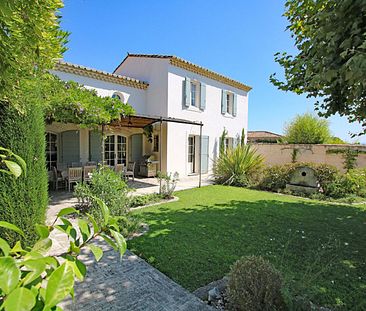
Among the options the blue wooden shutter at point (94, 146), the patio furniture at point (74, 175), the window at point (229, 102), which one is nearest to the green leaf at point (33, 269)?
the patio furniture at point (74, 175)

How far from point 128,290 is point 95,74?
10034mm

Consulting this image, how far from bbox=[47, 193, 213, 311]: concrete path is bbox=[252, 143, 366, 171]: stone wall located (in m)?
11.7

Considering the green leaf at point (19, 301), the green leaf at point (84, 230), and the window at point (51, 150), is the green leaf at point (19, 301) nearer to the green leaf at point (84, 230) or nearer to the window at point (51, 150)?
the green leaf at point (84, 230)

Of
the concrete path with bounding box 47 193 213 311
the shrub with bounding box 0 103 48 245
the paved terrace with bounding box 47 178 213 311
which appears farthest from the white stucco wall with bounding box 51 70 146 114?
the concrete path with bounding box 47 193 213 311

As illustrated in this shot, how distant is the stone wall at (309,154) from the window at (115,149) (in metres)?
8.44

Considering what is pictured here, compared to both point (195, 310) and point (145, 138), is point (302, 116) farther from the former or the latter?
point (195, 310)

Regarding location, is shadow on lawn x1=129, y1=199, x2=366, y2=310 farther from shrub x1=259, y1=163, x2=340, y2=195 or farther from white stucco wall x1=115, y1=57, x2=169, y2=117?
white stucco wall x1=115, y1=57, x2=169, y2=117

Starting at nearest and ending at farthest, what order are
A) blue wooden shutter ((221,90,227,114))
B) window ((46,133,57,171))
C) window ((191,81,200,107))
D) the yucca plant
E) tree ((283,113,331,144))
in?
1. window ((46,133,57,171))
2. the yucca plant
3. window ((191,81,200,107))
4. blue wooden shutter ((221,90,227,114))
5. tree ((283,113,331,144))

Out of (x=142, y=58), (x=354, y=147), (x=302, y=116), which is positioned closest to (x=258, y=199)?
(x=354, y=147)

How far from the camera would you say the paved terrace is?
2811 mm

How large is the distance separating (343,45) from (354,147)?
1302 cm

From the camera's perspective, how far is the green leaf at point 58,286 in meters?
0.59

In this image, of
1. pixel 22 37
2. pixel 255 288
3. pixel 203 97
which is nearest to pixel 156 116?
pixel 203 97

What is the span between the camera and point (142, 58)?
13172mm
